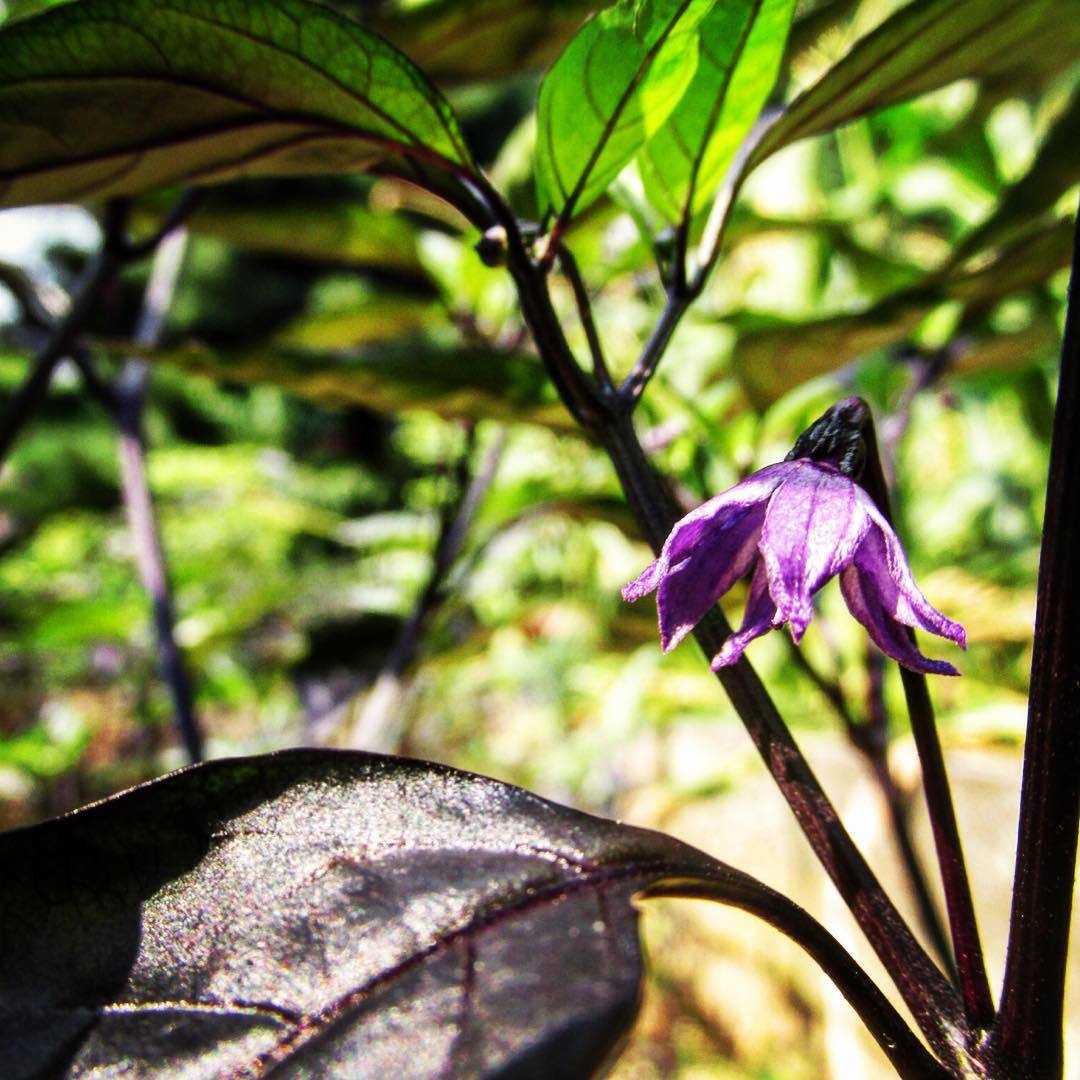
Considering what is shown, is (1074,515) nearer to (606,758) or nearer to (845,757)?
(845,757)

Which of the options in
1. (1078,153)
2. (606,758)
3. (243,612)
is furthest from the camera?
(606,758)

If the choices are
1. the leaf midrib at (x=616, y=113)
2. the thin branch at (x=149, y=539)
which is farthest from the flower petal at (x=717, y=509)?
the thin branch at (x=149, y=539)

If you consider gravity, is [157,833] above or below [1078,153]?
below

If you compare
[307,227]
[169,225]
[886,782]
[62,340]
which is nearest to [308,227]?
[307,227]

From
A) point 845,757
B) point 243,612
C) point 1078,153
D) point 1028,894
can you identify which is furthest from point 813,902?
point 1028,894

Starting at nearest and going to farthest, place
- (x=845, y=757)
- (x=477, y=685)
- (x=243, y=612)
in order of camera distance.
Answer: (x=243, y=612) → (x=845, y=757) → (x=477, y=685)
